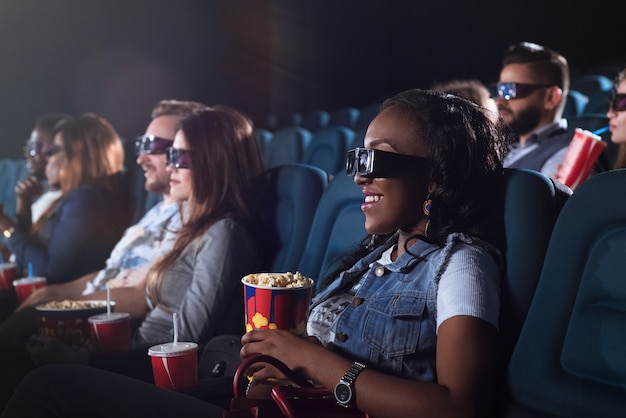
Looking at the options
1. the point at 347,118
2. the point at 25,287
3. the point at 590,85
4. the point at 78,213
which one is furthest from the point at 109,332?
the point at 347,118

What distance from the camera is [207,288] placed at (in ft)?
A: 5.57

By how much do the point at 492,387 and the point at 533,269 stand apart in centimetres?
24

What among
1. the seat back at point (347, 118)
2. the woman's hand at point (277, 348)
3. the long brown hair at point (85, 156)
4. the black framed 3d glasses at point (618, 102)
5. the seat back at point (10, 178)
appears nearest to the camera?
the woman's hand at point (277, 348)

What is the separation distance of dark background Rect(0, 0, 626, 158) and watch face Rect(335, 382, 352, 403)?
489 centimetres

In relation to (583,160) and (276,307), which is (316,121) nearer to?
(583,160)

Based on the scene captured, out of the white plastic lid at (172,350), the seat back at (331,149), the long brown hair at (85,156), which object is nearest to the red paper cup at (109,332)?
the white plastic lid at (172,350)

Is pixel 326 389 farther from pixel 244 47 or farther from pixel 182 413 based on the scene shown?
pixel 244 47

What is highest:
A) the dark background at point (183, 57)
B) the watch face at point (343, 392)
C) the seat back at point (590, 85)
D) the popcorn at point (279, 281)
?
the dark background at point (183, 57)

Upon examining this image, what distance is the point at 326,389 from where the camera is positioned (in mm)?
1058

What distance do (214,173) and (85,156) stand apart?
1.18 metres

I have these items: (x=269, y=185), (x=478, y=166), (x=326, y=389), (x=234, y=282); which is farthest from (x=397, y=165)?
(x=269, y=185)

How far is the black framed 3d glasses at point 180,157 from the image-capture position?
1.95 meters

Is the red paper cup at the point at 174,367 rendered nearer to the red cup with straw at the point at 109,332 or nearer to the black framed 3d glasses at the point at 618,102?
the red cup with straw at the point at 109,332

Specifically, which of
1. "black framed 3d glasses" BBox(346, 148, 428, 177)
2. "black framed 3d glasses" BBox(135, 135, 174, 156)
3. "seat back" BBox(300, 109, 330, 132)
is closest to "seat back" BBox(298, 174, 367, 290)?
"black framed 3d glasses" BBox(346, 148, 428, 177)
